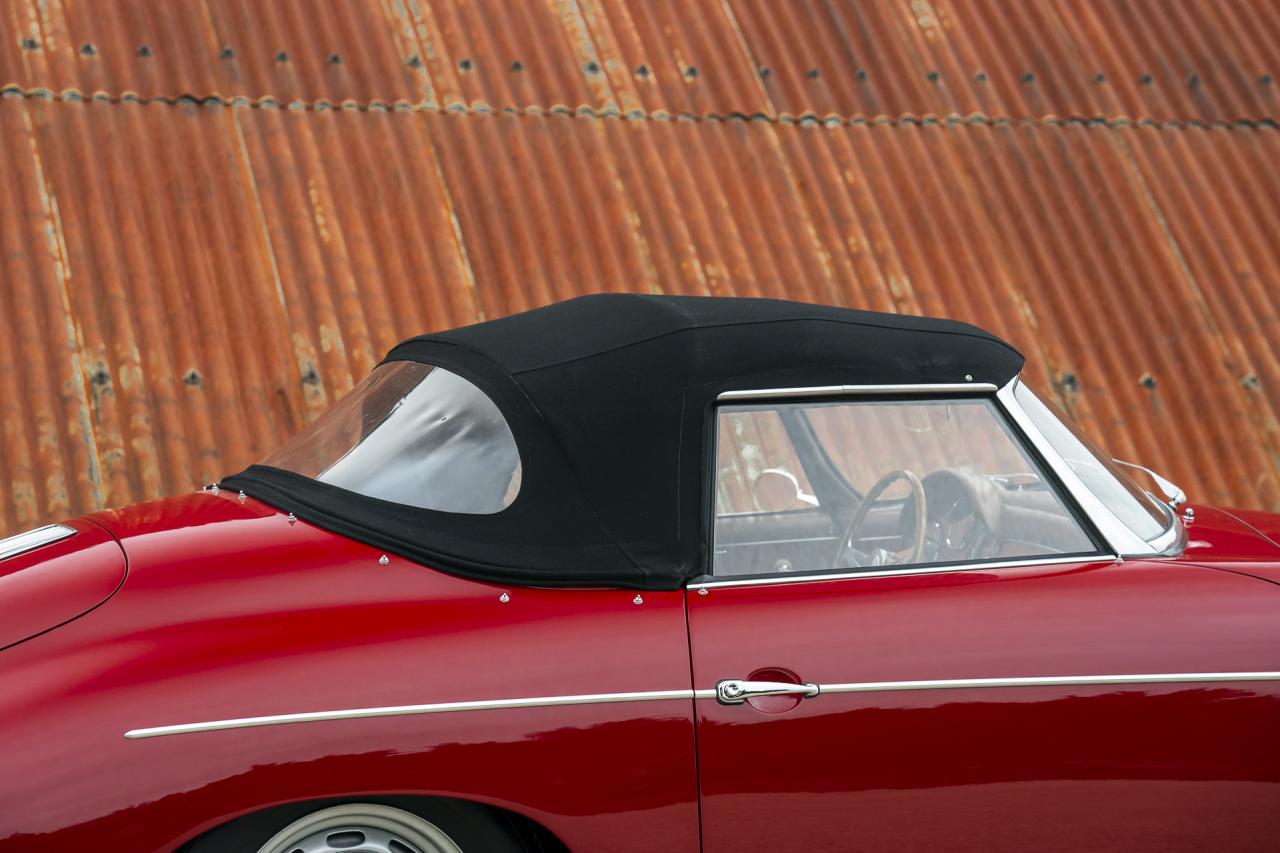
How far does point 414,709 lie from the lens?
2.28 meters

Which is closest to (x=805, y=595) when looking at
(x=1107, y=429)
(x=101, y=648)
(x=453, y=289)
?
(x=101, y=648)

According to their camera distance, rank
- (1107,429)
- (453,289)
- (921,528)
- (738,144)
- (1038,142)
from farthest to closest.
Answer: (1038,142), (738,144), (1107,429), (453,289), (921,528)

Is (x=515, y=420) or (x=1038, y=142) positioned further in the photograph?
(x=1038, y=142)

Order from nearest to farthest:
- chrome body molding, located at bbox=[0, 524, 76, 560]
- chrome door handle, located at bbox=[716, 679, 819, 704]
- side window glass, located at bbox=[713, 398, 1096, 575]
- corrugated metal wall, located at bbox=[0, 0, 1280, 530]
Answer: chrome door handle, located at bbox=[716, 679, 819, 704] → chrome body molding, located at bbox=[0, 524, 76, 560] → side window glass, located at bbox=[713, 398, 1096, 575] → corrugated metal wall, located at bbox=[0, 0, 1280, 530]

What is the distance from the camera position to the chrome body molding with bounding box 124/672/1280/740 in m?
2.20

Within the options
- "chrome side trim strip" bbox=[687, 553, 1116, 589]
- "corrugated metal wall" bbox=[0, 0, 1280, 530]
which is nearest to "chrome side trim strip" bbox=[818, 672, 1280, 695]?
"chrome side trim strip" bbox=[687, 553, 1116, 589]

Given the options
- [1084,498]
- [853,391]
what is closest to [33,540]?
[853,391]

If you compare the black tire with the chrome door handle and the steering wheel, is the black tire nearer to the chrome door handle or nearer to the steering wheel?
the chrome door handle

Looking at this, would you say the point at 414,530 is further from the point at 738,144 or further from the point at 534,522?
the point at 738,144

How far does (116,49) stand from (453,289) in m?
2.07

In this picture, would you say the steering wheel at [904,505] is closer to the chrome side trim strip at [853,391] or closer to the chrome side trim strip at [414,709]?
the chrome side trim strip at [853,391]

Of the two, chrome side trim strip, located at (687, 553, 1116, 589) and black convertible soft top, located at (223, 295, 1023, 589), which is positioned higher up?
black convertible soft top, located at (223, 295, 1023, 589)

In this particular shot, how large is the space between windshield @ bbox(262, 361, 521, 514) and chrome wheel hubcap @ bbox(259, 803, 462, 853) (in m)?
0.64

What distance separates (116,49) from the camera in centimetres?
593
